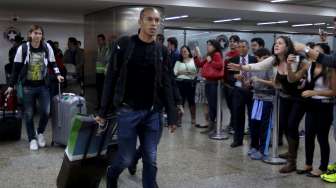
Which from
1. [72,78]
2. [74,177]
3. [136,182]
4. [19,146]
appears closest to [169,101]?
[74,177]

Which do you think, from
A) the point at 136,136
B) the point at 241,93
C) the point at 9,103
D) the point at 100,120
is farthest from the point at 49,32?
the point at 136,136

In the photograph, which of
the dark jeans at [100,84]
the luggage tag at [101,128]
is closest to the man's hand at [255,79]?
the luggage tag at [101,128]

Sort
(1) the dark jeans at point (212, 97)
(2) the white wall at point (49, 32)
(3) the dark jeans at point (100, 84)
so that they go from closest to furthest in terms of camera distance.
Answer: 1. (1) the dark jeans at point (212, 97)
2. (3) the dark jeans at point (100, 84)
3. (2) the white wall at point (49, 32)

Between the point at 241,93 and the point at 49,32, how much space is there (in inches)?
406

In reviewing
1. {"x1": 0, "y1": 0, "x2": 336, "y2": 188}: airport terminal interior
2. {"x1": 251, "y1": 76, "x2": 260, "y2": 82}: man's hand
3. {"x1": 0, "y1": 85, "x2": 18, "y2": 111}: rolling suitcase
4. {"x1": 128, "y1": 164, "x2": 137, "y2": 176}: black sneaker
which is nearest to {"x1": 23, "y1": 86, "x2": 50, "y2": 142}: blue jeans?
{"x1": 0, "y1": 0, "x2": 336, "y2": 188}: airport terminal interior

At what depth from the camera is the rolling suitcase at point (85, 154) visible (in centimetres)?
315

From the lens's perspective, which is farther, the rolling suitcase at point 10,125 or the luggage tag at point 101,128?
the rolling suitcase at point 10,125

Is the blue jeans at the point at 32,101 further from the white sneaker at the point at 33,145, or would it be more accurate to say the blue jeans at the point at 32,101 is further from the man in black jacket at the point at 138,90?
the man in black jacket at the point at 138,90

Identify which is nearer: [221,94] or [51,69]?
[51,69]

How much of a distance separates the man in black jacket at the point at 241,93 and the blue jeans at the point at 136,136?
8.71 feet

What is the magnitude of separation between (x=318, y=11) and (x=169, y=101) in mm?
10295

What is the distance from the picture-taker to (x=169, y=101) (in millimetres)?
3111

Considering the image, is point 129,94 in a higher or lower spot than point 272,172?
higher

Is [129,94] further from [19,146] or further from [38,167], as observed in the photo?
[19,146]
